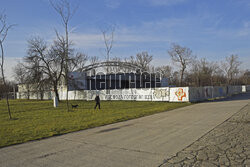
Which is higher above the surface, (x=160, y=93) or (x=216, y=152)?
(x=160, y=93)

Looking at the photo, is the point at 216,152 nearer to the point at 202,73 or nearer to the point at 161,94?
the point at 161,94

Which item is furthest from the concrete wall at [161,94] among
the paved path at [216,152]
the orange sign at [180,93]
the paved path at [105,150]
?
the paved path at [216,152]

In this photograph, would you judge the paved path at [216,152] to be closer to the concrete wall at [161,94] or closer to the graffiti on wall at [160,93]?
the concrete wall at [161,94]

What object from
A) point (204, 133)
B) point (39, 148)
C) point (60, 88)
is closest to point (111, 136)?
point (39, 148)

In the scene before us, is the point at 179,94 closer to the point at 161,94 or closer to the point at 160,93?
the point at 161,94

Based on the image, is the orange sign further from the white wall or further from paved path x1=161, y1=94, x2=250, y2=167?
paved path x1=161, y1=94, x2=250, y2=167

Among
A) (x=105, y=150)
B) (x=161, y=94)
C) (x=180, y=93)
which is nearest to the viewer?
(x=105, y=150)

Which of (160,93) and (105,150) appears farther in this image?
(160,93)

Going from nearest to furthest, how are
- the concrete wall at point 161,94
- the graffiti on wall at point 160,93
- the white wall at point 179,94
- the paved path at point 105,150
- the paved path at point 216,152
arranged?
the paved path at point 216,152 → the paved path at point 105,150 → the white wall at point 179,94 → the concrete wall at point 161,94 → the graffiti on wall at point 160,93

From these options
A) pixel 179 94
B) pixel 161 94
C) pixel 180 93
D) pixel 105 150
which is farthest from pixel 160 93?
pixel 105 150

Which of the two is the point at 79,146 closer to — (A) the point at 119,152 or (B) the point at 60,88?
(A) the point at 119,152

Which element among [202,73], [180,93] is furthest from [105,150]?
[202,73]

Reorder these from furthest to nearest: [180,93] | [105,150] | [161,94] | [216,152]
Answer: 1. [161,94]
2. [180,93]
3. [105,150]
4. [216,152]

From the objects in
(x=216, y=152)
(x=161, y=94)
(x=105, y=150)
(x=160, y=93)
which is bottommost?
(x=105, y=150)
